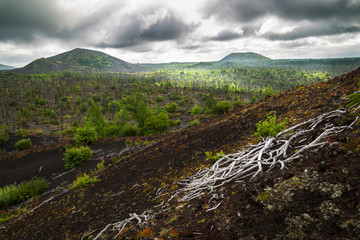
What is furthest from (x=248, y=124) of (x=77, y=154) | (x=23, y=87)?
(x=23, y=87)

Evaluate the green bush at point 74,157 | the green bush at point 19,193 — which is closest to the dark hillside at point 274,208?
the green bush at point 19,193

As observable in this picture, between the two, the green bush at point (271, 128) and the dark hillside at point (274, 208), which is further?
the green bush at point (271, 128)

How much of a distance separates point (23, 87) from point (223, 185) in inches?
5692

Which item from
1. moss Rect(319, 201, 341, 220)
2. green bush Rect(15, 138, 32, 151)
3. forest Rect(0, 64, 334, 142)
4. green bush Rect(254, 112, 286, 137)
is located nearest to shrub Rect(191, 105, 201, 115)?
forest Rect(0, 64, 334, 142)

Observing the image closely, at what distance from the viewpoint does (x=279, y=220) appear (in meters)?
1.83

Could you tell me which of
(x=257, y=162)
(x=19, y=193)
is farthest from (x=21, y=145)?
(x=257, y=162)

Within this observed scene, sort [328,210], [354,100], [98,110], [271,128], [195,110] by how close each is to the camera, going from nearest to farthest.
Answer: [328,210]
[354,100]
[271,128]
[98,110]
[195,110]

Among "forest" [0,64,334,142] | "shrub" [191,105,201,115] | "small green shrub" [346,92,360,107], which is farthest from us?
"shrub" [191,105,201,115]

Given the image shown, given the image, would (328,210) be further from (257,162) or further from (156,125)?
(156,125)

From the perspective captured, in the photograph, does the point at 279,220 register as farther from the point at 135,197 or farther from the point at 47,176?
the point at 47,176

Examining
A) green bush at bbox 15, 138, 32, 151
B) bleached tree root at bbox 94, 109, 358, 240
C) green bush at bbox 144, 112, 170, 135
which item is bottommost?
green bush at bbox 15, 138, 32, 151

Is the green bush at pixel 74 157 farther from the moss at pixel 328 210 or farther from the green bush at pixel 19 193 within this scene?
the moss at pixel 328 210

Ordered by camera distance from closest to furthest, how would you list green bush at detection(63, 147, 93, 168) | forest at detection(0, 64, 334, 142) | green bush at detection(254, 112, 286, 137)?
green bush at detection(254, 112, 286, 137)
green bush at detection(63, 147, 93, 168)
forest at detection(0, 64, 334, 142)

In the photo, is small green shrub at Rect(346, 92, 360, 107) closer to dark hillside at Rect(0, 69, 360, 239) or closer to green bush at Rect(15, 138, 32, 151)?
dark hillside at Rect(0, 69, 360, 239)
